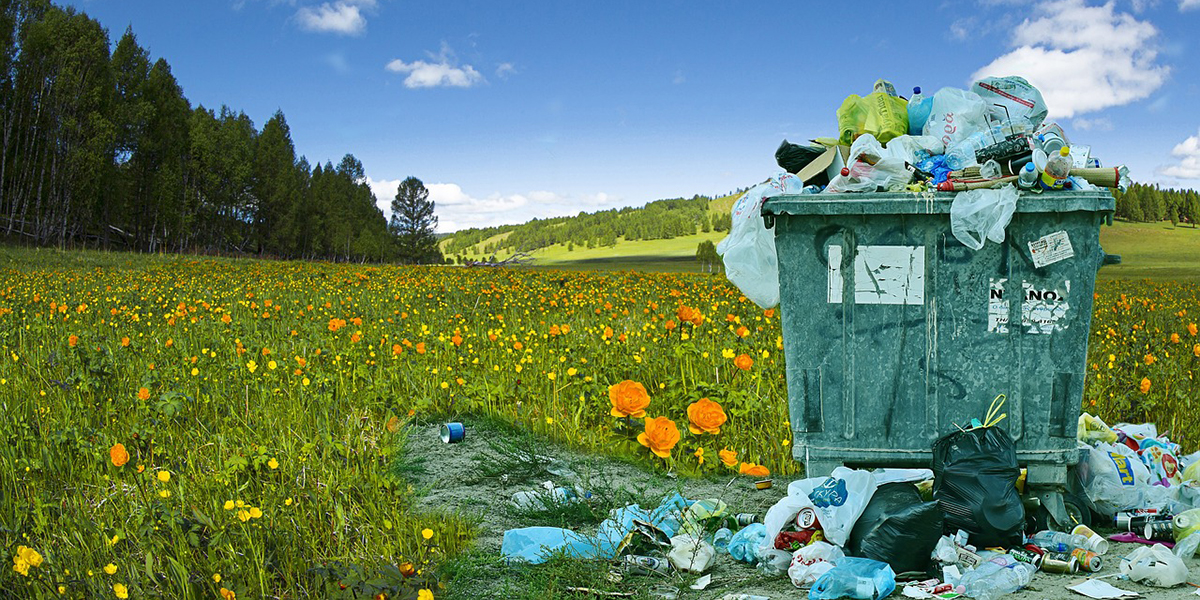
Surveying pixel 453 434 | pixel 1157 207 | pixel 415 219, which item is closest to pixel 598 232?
pixel 415 219

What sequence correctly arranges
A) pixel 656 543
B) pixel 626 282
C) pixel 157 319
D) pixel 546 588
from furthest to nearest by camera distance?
pixel 626 282, pixel 157 319, pixel 656 543, pixel 546 588

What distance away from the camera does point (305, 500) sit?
3.06 metres

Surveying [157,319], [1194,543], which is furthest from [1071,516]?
[157,319]

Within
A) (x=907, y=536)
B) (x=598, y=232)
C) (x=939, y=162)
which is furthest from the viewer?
(x=598, y=232)

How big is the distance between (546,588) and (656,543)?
1.72 ft

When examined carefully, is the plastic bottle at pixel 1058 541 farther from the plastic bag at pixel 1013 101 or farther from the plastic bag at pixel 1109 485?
the plastic bag at pixel 1013 101

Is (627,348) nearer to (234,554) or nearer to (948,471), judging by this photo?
(948,471)

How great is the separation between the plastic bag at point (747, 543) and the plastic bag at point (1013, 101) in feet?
6.89

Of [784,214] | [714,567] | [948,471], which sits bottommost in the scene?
[714,567]

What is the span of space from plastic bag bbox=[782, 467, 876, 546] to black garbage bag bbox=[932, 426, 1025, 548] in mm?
271

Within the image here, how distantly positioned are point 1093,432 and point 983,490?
1359mm

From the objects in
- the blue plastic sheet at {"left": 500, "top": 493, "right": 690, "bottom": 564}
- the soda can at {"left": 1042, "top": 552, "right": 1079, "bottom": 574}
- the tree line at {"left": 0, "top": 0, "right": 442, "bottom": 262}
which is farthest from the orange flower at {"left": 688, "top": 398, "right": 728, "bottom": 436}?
the tree line at {"left": 0, "top": 0, "right": 442, "bottom": 262}

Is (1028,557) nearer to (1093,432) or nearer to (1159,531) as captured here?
(1159,531)

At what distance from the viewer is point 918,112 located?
3.62 m
